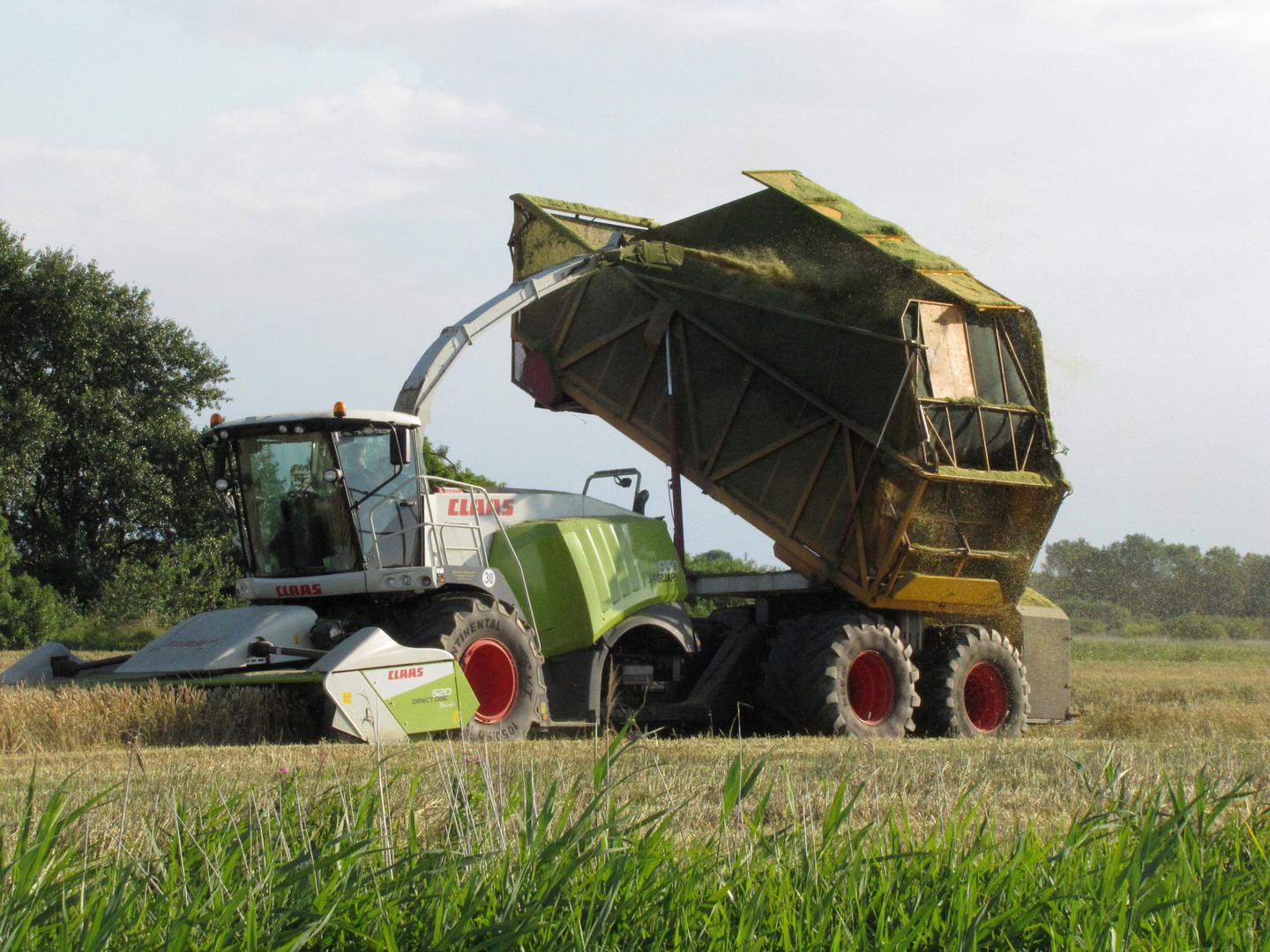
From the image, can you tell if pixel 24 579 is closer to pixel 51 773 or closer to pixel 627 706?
pixel 627 706

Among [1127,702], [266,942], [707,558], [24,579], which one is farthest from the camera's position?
[24,579]

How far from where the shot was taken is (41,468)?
2386cm

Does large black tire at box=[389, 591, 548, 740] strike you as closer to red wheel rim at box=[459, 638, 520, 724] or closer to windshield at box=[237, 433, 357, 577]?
red wheel rim at box=[459, 638, 520, 724]

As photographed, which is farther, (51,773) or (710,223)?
(710,223)

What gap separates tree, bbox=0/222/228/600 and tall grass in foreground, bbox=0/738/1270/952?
2207 centimetres

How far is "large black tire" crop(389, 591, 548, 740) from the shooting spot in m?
7.77

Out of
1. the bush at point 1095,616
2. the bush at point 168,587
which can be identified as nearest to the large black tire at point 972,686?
the bush at point 168,587

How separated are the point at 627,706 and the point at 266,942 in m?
7.31

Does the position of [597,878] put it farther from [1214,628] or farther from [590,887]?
[1214,628]

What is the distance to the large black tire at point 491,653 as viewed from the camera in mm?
7773

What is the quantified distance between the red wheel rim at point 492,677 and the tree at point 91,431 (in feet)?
55.8

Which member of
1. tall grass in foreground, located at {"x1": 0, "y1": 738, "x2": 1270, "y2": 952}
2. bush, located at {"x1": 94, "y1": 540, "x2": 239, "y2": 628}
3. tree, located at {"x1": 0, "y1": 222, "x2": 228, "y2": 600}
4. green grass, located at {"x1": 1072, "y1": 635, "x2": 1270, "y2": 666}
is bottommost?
green grass, located at {"x1": 1072, "y1": 635, "x2": 1270, "y2": 666}

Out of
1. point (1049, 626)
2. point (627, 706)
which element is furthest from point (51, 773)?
point (1049, 626)

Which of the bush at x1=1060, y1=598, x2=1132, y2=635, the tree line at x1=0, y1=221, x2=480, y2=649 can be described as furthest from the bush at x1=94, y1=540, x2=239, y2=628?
the bush at x1=1060, y1=598, x2=1132, y2=635
